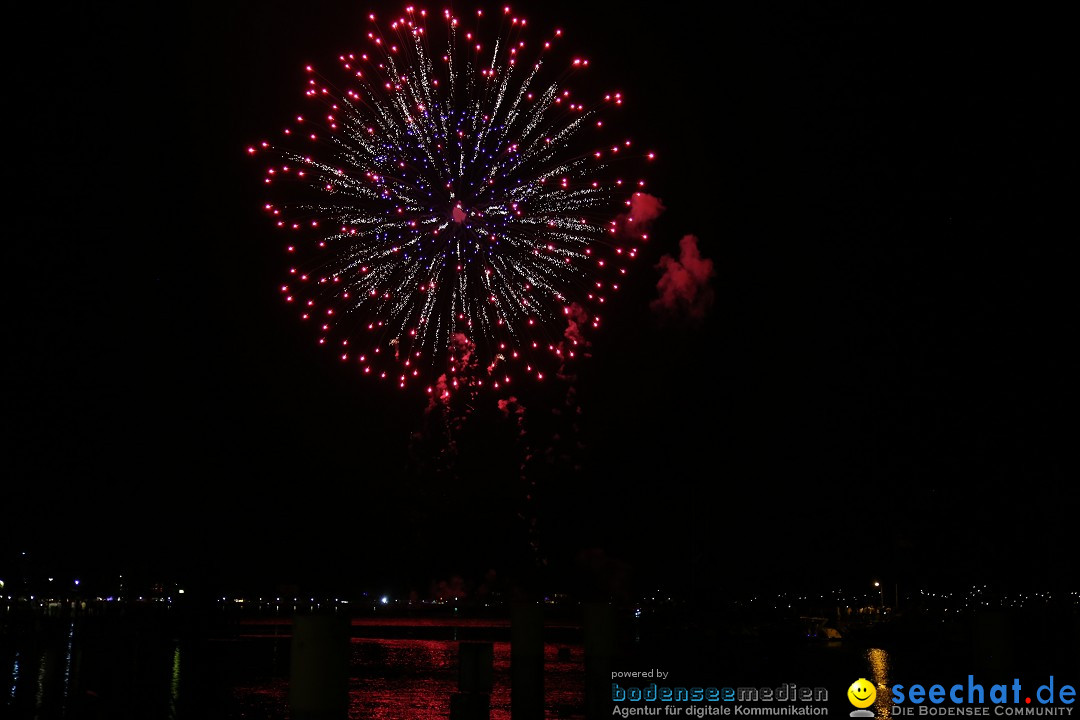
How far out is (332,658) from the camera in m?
11.0

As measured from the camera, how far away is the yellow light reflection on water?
15.4 meters

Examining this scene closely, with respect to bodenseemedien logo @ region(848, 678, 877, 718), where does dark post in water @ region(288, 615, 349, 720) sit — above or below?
above

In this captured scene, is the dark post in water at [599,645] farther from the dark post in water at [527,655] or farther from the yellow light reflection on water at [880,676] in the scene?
the yellow light reflection on water at [880,676]

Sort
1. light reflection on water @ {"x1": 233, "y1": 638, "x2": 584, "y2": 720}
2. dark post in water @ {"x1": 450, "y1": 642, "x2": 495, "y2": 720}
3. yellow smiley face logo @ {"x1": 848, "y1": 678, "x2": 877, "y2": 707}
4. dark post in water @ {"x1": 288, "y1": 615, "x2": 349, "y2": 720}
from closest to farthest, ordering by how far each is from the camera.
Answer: dark post in water @ {"x1": 288, "y1": 615, "x2": 349, "y2": 720}, dark post in water @ {"x1": 450, "y1": 642, "x2": 495, "y2": 720}, yellow smiley face logo @ {"x1": 848, "y1": 678, "x2": 877, "y2": 707}, light reflection on water @ {"x1": 233, "y1": 638, "x2": 584, "y2": 720}

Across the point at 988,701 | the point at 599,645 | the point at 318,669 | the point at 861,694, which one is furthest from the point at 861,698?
the point at 318,669

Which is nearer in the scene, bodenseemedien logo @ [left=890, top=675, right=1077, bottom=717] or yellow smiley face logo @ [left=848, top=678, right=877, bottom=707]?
bodenseemedien logo @ [left=890, top=675, right=1077, bottom=717]

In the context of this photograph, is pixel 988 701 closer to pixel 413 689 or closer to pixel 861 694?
pixel 861 694

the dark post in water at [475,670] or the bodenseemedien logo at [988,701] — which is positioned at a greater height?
the dark post in water at [475,670]

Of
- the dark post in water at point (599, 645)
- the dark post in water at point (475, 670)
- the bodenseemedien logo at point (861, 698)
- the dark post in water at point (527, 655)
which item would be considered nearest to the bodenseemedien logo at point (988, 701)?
the bodenseemedien logo at point (861, 698)

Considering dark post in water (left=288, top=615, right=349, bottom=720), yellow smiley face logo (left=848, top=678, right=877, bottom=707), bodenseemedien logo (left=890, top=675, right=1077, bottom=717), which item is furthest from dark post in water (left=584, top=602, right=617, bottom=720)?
dark post in water (left=288, top=615, right=349, bottom=720)

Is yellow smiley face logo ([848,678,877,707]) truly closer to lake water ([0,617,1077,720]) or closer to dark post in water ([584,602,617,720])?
lake water ([0,617,1077,720])

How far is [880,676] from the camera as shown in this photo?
22.4 m

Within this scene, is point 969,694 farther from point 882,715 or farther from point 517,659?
point 517,659

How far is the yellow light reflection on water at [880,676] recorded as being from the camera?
50.5ft
